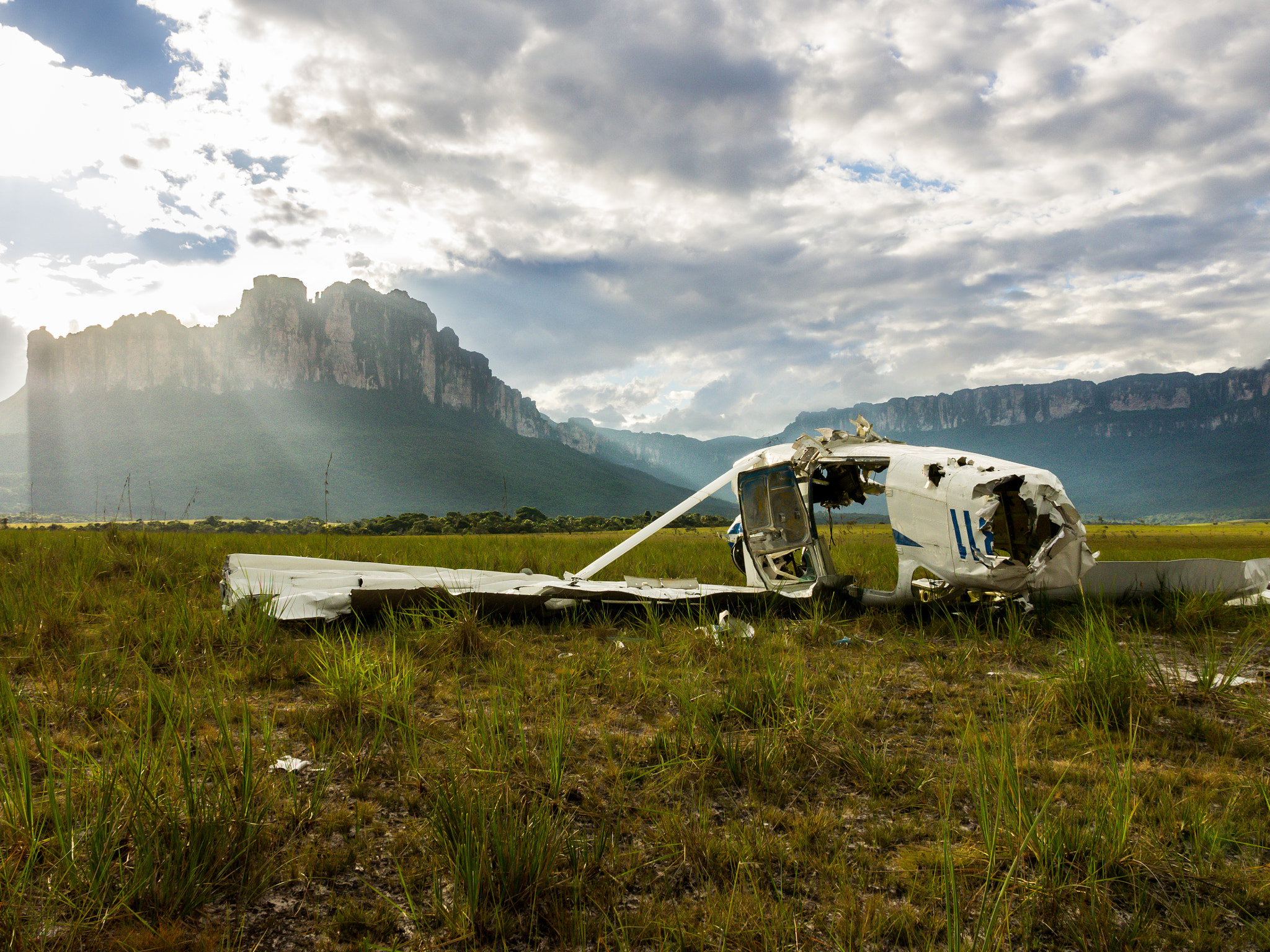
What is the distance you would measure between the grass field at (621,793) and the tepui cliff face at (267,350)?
142521 millimetres

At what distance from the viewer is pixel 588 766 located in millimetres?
3180

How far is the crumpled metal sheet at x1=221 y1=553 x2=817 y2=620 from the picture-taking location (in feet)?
19.0

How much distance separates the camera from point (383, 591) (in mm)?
5805

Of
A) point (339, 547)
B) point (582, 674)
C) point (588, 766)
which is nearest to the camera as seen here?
point (588, 766)

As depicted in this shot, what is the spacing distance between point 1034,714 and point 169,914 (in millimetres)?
4692

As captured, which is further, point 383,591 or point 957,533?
point 383,591

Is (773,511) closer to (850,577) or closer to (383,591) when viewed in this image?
(850,577)

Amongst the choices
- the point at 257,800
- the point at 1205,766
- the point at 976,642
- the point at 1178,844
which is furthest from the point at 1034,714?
the point at 257,800

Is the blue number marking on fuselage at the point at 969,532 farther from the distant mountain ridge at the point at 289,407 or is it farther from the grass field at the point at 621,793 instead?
the distant mountain ridge at the point at 289,407

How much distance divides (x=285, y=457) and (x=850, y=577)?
11392 centimetres

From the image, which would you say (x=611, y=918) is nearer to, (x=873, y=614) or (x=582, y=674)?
(x=582, y=674)

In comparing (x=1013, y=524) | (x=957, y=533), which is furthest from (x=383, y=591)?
(x=1013, y=524)

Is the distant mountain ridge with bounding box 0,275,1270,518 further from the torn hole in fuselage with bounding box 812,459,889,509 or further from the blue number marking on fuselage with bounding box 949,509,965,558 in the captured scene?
the blue number marking on fuselage with bounding box 949,509,965,558

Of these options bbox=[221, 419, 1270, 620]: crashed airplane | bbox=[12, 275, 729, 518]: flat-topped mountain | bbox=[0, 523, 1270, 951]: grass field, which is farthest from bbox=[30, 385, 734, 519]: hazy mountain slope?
bbox=[0, 523, 1270, 951]: grass field
